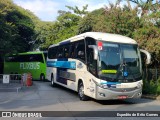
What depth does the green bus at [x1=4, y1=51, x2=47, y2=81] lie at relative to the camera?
108 feet

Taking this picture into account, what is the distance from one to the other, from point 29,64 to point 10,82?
12023mm

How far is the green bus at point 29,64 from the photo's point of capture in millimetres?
32844

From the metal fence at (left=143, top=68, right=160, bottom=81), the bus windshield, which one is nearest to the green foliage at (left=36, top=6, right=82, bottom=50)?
the metal fence at (left=143, top=68, right=160, bottom=81)

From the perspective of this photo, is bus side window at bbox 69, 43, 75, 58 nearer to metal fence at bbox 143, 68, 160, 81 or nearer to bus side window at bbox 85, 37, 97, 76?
bus side window at bbox 85, 37, 97, 76

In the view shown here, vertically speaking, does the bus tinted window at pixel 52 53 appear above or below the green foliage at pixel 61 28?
below

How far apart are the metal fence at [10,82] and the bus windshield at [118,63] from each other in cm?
814

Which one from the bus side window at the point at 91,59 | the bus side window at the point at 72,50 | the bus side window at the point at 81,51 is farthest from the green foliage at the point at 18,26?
the bus side window at the point at 91,59

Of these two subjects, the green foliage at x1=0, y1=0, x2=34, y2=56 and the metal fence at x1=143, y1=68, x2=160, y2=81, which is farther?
the green foliage at x1=0, y1=0, x2=34, y2=56

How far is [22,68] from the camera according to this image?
119 ft

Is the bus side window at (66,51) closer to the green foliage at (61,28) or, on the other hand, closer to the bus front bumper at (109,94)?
the bus front bumper at (109,94)

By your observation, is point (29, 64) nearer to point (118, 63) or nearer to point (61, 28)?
point (61, 28)

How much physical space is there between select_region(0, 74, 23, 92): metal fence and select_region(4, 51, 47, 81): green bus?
8.65 meters

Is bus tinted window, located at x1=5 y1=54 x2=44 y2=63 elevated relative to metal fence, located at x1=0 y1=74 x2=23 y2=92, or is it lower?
elevated

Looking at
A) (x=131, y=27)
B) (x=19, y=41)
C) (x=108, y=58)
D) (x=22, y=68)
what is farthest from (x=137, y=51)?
(x=19, y=41)
